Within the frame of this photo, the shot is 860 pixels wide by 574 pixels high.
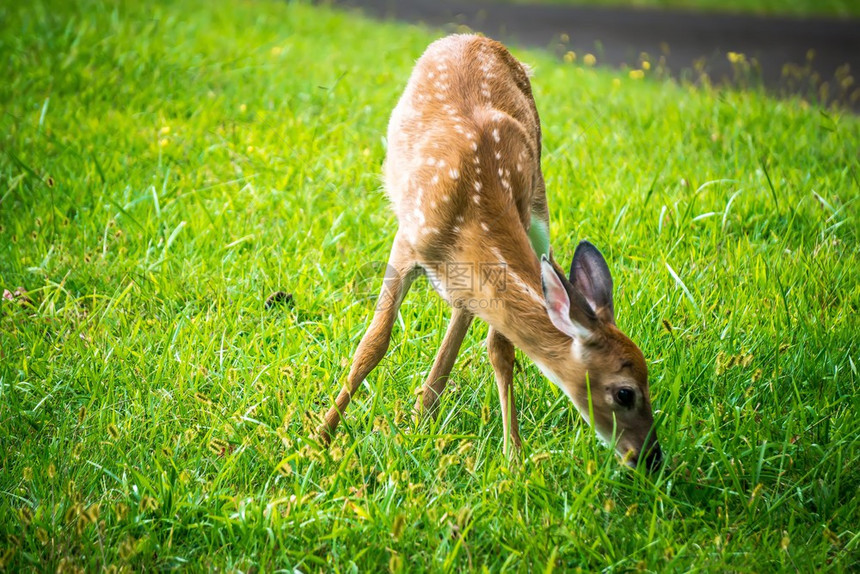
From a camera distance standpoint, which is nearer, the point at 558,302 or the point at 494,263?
the point at 558,302

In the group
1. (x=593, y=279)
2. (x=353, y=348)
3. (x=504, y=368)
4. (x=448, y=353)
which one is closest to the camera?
(x=593, y=279)

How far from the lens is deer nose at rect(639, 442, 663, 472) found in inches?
124

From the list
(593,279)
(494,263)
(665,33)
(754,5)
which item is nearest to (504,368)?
(494,263)

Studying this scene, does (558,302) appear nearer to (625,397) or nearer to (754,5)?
(625,397)

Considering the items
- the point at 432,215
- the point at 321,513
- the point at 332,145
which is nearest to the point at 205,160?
the point at 332,145

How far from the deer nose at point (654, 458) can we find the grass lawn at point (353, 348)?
0.07m

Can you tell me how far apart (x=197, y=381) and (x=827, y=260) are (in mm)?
3158

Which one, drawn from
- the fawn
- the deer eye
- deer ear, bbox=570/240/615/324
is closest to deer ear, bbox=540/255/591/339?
the fawn

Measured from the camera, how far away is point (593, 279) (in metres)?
3.22

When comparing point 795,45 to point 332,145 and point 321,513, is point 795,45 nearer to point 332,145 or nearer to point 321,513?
point 332,145

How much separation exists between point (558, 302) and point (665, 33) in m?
10.2

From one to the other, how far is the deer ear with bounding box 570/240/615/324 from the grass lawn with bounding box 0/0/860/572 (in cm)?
50

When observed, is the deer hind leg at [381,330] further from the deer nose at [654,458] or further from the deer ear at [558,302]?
the deer nose at [654,458]

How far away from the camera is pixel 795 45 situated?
11.2 metres
